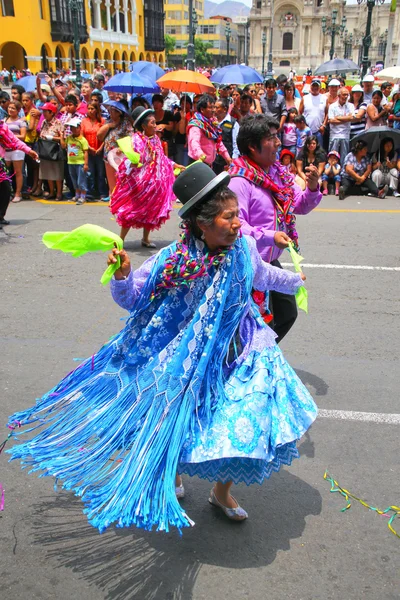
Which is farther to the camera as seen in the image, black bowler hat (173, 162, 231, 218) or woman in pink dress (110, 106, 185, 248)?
woman in pink dress (110, 106, 185, 248)

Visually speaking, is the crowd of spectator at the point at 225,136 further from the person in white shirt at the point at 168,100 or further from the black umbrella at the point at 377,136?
the person in white shirt at the point at 168,100

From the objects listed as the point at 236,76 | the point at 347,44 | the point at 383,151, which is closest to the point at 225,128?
the point at 236,76

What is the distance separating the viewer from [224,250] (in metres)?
2.90

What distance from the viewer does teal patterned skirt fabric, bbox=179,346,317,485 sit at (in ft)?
8.70

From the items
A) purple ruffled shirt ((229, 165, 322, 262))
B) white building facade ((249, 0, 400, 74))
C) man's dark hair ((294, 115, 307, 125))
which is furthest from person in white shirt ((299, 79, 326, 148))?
white building facade ((249, 0, 400, 74))

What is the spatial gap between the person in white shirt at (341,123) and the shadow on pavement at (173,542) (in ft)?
32.9

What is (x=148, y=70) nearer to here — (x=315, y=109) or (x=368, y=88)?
(x=315, y=109)

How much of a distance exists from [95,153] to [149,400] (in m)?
9.20

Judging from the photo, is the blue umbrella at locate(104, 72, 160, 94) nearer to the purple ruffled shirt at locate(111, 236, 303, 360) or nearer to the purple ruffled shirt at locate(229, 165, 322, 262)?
the purple ruffled shirt at locate(229, 165, 322, 262)

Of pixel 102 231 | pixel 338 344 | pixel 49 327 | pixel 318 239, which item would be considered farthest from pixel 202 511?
pixel 318 239

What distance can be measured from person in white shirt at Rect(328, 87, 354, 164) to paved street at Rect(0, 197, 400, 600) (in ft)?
22.0

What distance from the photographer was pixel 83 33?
60.4 meters

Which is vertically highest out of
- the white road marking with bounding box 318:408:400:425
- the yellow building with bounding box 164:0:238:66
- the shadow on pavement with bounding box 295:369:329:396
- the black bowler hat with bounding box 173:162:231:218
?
the yellow building with bounding box 164:0:238:66

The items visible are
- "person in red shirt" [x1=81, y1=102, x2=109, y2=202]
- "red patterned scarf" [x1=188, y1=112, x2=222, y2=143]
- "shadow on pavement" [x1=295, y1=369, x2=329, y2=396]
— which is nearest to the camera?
"shadow on pavement" [x1=295, y1=369, x2=329, y2=396]
